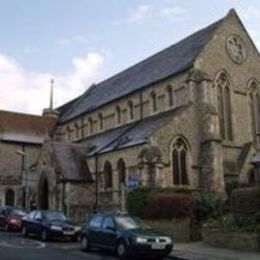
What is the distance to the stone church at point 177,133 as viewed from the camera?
107 feet

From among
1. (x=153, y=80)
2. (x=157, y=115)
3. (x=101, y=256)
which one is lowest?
(x=101, y=256)

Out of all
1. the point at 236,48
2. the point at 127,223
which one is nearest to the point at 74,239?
the point at 127,223

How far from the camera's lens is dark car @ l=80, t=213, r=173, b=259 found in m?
17.2

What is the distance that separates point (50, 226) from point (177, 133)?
38.5 feet

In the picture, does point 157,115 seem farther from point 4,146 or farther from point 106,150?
point 4,146

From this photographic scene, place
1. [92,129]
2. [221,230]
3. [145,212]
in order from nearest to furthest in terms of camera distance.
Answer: [221,230]
[145,212]
[92,129]

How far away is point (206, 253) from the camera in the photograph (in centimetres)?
1902

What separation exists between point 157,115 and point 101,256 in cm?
2009

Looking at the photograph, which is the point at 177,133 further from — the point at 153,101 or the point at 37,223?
the point at 37,223

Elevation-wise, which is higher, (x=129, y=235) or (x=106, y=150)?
(x=106, y=150)

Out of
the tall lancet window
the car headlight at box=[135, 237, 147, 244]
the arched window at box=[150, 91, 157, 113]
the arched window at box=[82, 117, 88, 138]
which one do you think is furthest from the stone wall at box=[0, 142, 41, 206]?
the car headlight at box=[135, 237, 147, 244]

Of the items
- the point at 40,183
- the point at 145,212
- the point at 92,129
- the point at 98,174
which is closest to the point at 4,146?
the point at 92,129

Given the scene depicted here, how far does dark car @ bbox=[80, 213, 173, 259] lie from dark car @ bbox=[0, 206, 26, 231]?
1160cm

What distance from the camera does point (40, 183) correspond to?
3878 centimetres
